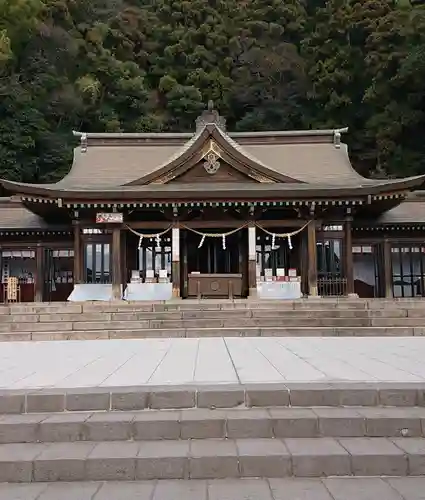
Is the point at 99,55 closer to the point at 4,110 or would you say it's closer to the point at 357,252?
the point at 4,110

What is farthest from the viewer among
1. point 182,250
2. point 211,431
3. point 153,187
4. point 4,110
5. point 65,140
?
point 65,140

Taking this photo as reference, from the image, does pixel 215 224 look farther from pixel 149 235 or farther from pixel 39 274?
pixel 39 274

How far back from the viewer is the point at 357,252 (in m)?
17.6

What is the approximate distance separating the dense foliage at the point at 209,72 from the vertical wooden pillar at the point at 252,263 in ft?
66.9

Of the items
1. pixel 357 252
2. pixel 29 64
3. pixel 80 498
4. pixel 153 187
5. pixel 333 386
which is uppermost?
pixel 29 64

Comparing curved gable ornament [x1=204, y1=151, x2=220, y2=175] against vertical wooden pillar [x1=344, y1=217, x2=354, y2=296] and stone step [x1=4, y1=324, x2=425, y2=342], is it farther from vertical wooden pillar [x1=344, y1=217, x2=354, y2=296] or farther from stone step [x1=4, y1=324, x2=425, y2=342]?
stone step [x1=4, y1=324, x2=425, y2=342]

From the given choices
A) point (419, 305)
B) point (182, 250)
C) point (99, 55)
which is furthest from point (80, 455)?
point (99, 55)

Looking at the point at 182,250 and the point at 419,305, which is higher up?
the point at 182,250

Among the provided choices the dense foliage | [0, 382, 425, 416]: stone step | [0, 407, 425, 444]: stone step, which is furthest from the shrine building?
the dense foliage

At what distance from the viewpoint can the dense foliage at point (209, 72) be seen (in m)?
32.2

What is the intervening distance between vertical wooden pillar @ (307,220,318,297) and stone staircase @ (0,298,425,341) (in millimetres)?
3325

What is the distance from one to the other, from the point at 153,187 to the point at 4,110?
2200 centimetres

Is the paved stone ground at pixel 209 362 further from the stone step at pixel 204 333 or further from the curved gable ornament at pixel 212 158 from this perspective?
the curved gable ornament at pixel 212 158

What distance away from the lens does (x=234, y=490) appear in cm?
311
